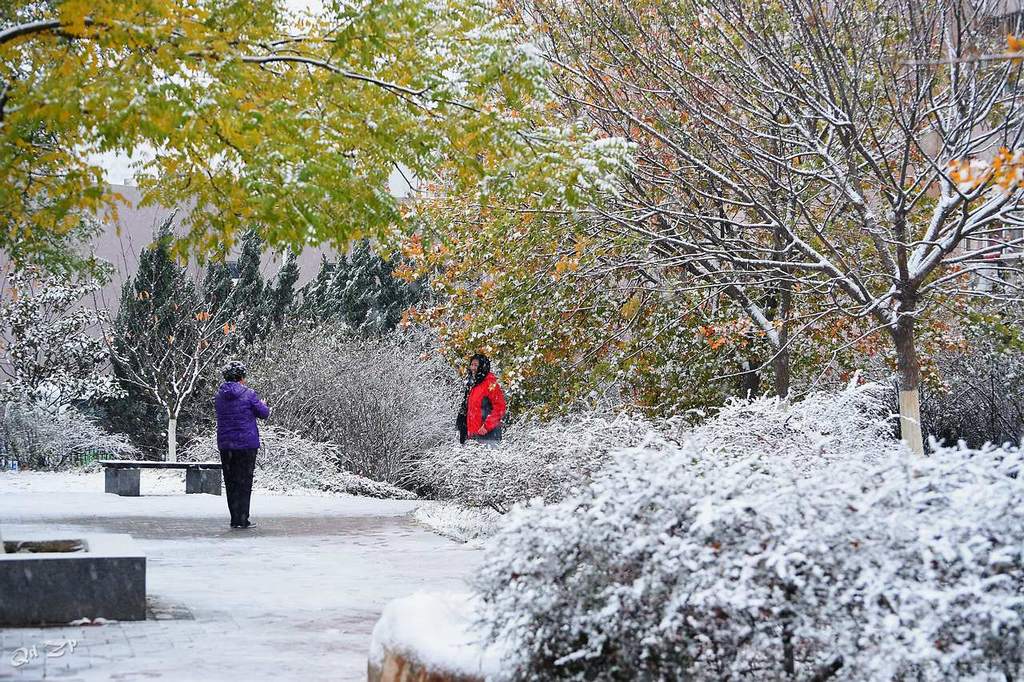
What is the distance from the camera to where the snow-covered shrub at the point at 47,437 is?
2578cm

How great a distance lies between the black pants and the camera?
1366 centimetres

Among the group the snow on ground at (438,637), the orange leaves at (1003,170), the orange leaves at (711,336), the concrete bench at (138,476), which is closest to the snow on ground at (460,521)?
the orange leaves at (711,336)

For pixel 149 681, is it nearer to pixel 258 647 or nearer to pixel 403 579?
pixel 258 647

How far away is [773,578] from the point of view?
4109 millimetres

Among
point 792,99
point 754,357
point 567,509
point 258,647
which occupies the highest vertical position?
point 792,99

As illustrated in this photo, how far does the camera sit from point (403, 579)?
33.0 feet

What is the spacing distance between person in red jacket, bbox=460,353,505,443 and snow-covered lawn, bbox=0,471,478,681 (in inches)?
50.1

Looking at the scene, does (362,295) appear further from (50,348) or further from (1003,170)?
(1003,170)

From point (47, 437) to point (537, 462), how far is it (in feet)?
56.5

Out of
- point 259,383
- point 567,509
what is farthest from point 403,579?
point 259,383

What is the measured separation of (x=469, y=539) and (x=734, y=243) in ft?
14.7

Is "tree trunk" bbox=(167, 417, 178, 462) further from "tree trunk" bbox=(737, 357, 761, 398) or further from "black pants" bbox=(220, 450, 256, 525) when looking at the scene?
"tree trunk" bbox=(737, 357, 761, 398)

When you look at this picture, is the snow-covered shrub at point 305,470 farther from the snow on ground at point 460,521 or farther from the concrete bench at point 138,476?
the snow on ground at point 460,521

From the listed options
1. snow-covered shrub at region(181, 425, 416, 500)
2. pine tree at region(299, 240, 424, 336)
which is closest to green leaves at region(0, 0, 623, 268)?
snow-covered shrub at region(181, 425, 416, 500)
